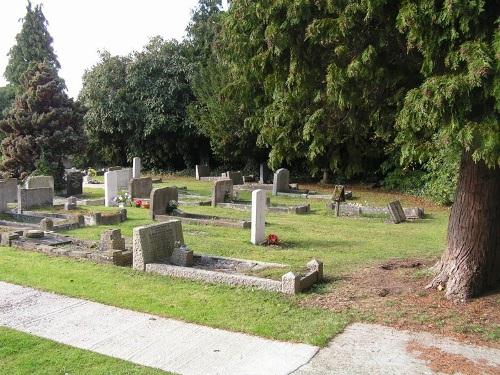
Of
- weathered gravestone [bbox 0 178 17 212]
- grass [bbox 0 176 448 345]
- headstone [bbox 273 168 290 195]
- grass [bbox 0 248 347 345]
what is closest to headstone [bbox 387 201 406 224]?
grass [bbox 0 176 448 345]

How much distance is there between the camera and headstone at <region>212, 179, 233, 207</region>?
1917 cm

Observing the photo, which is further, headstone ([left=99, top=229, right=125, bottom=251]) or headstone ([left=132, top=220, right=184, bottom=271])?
headstone ([left=99, top=229, right=125, bottom=251])

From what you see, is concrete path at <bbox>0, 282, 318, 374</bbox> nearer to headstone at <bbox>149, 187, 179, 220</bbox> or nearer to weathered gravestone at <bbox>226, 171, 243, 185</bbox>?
headstone at <bbox>149, 187, 179, 220</bbox>

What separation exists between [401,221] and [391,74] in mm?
10204

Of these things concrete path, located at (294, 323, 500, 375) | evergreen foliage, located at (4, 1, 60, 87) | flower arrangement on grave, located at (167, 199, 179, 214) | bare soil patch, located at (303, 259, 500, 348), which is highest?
evergreen foliage, located at (4, 1, 60, 87)

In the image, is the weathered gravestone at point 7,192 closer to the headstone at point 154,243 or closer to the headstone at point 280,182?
the headstone at point 154,243

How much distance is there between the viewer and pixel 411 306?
720 centimetres

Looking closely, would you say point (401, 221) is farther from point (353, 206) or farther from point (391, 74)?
point (391, 74)

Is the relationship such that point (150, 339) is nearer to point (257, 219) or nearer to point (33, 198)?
point (257, 219)

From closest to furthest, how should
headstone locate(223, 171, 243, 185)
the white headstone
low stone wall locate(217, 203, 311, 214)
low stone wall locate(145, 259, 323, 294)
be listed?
low stone wall locate(145, 259, 323, 294)
low stone wall locate(217, 203, 311, 214)
the white headstone
headstone locate(223, 171, 243, 185)

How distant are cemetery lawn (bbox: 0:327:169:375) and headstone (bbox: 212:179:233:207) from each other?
520 inches

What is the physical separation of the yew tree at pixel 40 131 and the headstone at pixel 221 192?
8.65 m

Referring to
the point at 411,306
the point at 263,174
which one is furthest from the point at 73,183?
the point at 411,306

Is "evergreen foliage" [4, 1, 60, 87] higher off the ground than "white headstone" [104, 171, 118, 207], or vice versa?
"evergreen foliage" [4, 1, 60, 87]
